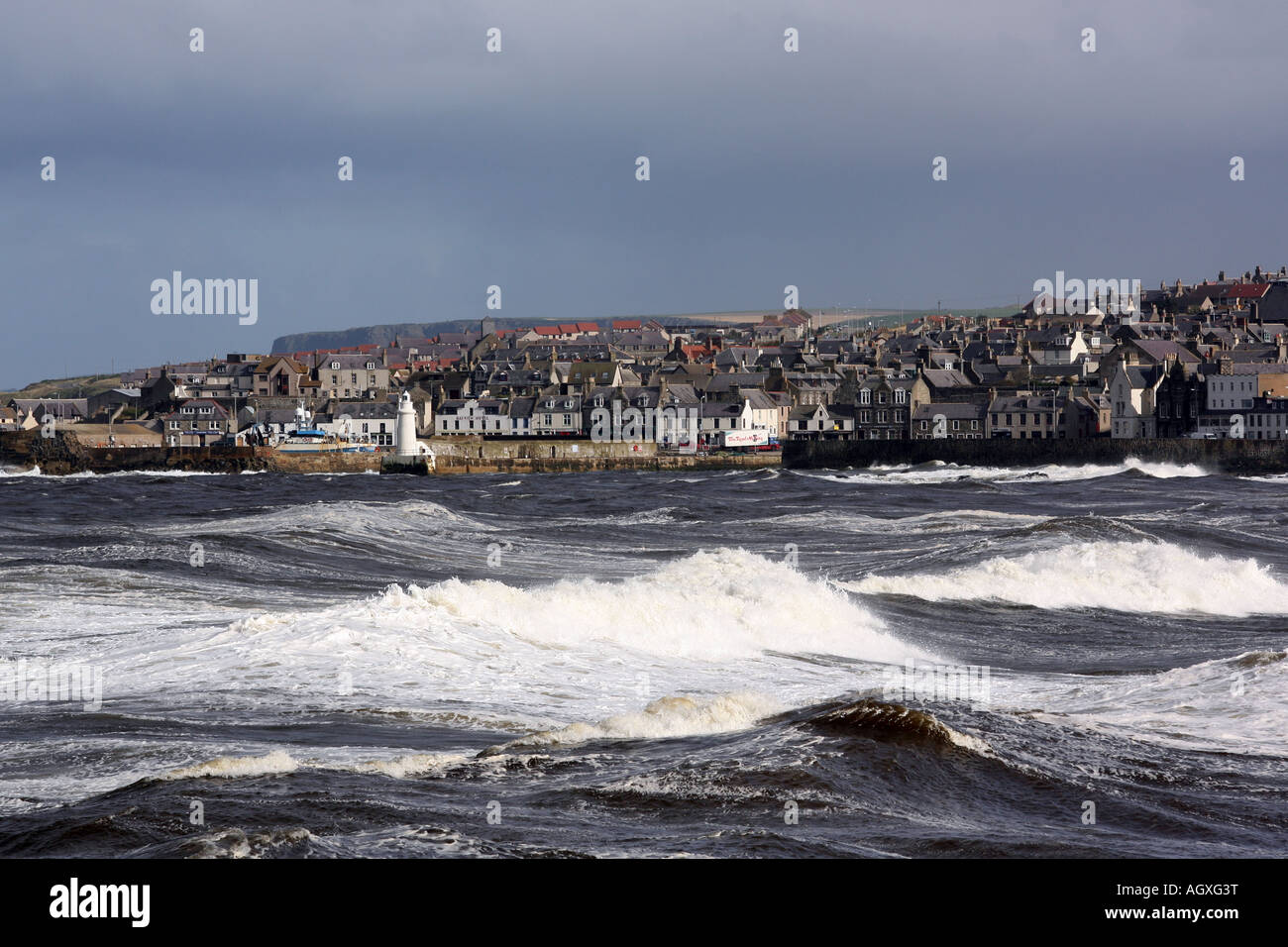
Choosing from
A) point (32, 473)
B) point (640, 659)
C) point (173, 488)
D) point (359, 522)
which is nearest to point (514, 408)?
point (32, 473)

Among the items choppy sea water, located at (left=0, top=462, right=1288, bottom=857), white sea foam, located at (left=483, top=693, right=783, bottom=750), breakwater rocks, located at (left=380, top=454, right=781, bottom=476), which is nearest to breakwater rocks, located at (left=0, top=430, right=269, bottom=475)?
breakwater rocks, located at (left=380, top=454, right=781, bottom=476)

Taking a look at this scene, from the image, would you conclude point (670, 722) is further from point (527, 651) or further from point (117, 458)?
point (117, 458)

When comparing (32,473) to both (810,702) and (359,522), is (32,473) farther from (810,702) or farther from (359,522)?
(810,702)

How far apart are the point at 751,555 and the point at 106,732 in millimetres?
17036

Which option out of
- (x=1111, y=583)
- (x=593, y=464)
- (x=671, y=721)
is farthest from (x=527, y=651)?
(x=593, y=464)

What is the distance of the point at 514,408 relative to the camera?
118 m

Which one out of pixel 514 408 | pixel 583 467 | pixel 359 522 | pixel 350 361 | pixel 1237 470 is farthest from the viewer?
pixel 350 361

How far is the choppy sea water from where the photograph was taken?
350 inches

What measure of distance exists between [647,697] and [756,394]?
101 metres

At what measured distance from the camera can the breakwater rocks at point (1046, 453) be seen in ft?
284

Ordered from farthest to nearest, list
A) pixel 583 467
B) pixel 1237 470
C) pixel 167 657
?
pixel 583 467
pixel 1237 470
pixel 167 657

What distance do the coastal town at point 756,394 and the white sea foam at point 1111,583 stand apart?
2856 inches

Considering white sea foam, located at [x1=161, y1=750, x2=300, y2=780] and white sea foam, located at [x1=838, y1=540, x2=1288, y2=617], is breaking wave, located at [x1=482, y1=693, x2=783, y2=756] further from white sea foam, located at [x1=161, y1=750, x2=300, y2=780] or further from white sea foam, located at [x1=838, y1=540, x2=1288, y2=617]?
white sea foam, located at [x1=838, y1=540, x2=1288, y2=617]

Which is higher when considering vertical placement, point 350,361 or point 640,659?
point 350,361
